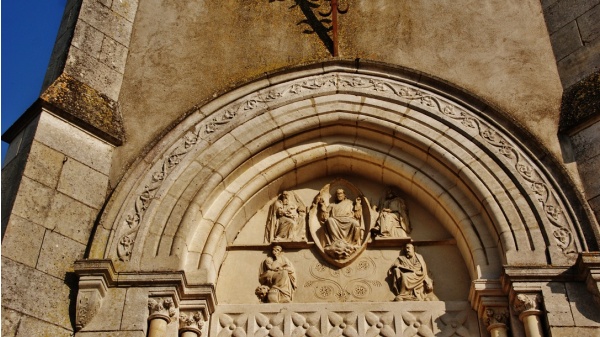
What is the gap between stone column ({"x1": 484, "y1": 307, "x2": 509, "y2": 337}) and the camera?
7605 mm

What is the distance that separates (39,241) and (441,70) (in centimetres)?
502

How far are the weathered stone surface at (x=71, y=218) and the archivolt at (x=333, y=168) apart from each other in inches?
7.4

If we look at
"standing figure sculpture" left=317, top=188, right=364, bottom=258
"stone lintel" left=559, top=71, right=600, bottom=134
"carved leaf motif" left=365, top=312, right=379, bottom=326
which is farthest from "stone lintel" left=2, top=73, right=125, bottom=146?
"stone lintel" left=559, top=71, right=600, bottom=134

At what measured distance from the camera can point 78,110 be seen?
8.82 metres

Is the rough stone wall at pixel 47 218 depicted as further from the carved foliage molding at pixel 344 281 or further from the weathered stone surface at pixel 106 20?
the carved foliage molding at pixel 344 281

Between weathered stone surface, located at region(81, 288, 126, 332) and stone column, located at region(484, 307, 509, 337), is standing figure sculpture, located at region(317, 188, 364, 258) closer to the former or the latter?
stone column, located at region(484, 307, 509, 337)

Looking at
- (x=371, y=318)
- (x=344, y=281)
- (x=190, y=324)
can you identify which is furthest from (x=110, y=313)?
(x=371, y=318)

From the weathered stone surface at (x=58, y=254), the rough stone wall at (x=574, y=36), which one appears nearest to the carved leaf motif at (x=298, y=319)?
the weathered stone surface at (x=58, y=254)

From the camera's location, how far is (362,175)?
31.0 ft

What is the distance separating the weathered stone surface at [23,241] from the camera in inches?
297

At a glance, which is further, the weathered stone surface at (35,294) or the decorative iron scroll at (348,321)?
the decorative iron scroll at (348,321)

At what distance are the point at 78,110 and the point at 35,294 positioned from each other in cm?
233

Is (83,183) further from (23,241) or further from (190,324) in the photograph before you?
(190,324)

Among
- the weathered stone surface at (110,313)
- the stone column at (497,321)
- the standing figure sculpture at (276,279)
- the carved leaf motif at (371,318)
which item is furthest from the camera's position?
the standing figure sculpture at (276,279)
